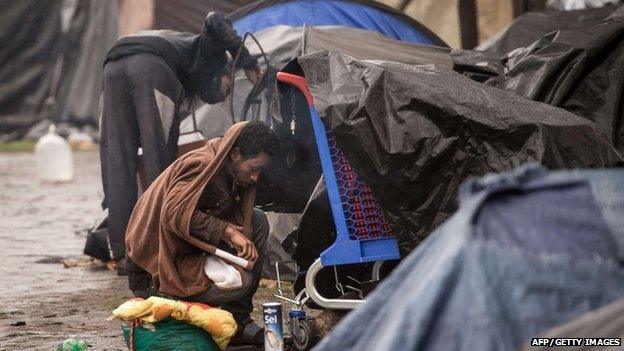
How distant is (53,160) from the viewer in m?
14.3

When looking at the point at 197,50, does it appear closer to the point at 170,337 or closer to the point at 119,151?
the point at 119,151

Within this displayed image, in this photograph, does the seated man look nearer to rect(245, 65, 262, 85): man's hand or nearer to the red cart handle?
the red cart handle

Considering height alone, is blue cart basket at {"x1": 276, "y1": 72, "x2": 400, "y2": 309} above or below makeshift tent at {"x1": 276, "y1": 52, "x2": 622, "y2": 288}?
below

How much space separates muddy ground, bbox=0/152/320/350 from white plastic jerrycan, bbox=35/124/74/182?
602mm

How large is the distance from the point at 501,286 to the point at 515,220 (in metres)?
0.16

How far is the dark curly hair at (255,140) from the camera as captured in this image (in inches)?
207

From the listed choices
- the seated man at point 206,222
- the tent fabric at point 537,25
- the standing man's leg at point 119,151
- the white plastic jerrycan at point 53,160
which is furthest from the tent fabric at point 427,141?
the white plastic jerrycan at point 53,160

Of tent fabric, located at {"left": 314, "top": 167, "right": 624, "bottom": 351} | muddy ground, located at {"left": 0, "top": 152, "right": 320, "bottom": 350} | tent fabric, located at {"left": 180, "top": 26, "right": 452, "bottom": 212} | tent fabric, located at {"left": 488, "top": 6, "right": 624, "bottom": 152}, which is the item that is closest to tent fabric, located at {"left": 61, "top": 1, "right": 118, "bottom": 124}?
muddy ground, located at {"left": 0, "top": 152, "right": 320, "bottom": 350}

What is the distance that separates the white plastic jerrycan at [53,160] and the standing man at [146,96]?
692cm

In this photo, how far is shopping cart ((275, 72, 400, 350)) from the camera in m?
5.02

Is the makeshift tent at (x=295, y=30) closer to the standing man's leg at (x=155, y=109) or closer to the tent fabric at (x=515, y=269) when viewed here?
the standing man's leg at (x=155, y=109)

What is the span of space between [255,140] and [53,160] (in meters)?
9.54

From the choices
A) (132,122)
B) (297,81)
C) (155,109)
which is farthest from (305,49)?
(297,81)

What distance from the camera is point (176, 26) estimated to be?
424 inches
